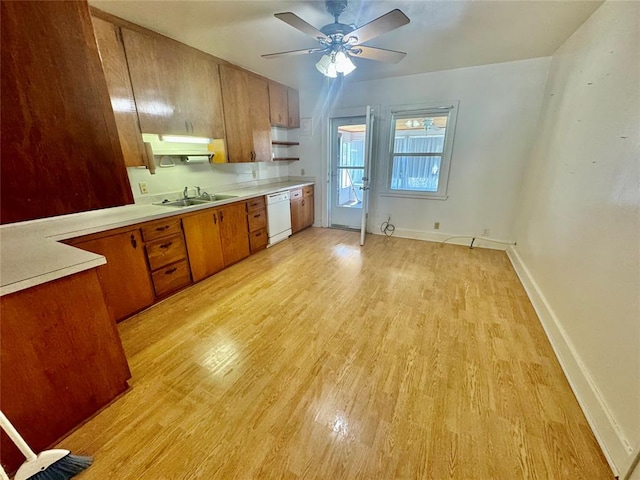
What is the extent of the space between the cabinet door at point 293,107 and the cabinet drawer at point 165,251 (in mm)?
2849

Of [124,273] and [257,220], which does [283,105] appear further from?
[124,273]

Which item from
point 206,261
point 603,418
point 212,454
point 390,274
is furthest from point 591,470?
point 206,261

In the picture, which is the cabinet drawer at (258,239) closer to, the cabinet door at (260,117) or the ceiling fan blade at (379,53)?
the cabinet door at (260,117)

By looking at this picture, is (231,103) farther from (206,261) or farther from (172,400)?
(172,400)

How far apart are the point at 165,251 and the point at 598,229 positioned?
10.7 feet

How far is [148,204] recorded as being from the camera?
2.64 meters

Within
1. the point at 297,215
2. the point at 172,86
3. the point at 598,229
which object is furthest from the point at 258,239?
the point at 598,229

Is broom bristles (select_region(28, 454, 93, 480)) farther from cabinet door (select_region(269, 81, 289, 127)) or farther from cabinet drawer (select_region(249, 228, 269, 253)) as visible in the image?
cabinet door (select_region(269, 81, 289, 127))

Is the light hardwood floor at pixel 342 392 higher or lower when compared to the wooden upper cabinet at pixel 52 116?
lower

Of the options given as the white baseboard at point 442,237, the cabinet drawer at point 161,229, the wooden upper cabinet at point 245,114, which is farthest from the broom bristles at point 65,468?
the white baseboard at point 442,237

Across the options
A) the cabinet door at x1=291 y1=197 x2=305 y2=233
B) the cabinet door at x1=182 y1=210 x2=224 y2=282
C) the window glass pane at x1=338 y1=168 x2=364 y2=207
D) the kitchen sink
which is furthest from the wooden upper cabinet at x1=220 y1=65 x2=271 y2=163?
the window glass pane at x1=338 y1=168 x2=364 y2=207

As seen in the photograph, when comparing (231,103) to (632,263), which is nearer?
(632,263)

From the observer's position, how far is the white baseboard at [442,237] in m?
3.72

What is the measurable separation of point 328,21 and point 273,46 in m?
0.73
